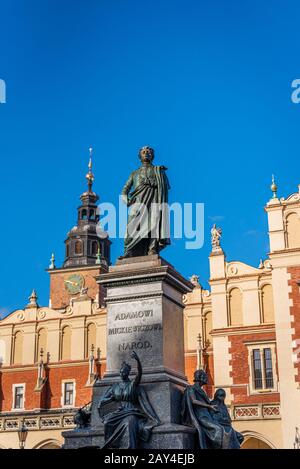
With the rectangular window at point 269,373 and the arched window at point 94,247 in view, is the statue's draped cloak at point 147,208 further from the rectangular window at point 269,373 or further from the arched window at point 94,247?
the arched window at point 94,247

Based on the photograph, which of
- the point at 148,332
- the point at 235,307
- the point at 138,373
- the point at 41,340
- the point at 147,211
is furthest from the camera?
the point at 41,340

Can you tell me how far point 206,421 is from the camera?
8570 millimetres

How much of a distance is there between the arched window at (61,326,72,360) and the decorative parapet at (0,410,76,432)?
5.02 meters

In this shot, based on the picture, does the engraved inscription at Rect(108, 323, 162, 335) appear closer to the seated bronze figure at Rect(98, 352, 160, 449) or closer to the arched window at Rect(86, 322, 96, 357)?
the seated bronze figure at Rect(98, 352, 160, 449)

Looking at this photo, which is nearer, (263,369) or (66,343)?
(263,369)

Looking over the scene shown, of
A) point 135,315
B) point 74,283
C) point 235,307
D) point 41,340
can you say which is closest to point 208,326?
point 235,307

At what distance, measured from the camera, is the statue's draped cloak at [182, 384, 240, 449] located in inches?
330

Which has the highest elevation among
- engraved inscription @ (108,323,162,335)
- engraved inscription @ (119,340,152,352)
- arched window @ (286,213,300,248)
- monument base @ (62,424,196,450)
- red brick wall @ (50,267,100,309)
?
red brick wall @ (50,267,100,309)

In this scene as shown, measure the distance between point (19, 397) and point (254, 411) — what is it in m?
13.5

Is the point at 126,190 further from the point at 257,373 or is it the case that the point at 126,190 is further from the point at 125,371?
the point at 257,373

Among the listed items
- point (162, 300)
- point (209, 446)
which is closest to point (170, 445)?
point (209, 446)

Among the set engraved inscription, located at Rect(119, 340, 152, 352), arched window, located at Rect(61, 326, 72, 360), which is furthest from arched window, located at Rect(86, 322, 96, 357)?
engraved inscription, located at Rect(119, 340, 152, 352)

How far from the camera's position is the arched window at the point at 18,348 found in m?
33.4

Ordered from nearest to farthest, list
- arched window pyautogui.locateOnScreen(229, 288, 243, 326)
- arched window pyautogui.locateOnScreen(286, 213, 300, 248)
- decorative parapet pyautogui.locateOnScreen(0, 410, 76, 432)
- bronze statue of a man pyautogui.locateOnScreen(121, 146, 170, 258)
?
bronze statue of a man pyautogui.locateOnScreen(121, 146, 170, 258) → arched window pyautogui.locateOnScreen(286, 213, 300, 248) → decorative parapet pyautogui.locateOnScreen(0, 410, 76, 432) → arched window pyautogui.locateOnScreen(229, 288, 243, 326)
